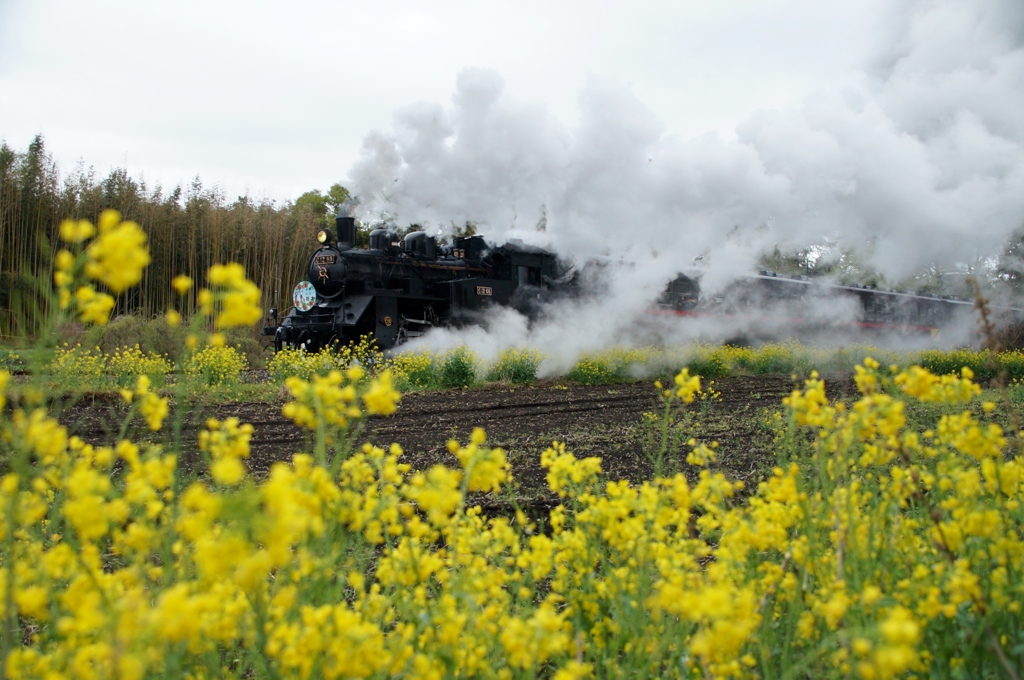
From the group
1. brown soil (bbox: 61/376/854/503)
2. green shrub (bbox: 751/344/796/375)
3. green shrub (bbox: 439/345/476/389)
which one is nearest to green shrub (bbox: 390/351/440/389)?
green shrub (bbox: 439/345/476/389)

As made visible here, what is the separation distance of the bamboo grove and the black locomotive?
5.72 m

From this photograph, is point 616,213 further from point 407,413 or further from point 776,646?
point 776,646

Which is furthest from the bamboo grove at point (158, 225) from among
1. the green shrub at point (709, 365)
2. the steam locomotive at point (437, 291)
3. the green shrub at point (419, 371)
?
the green shrub at point (709, 365)

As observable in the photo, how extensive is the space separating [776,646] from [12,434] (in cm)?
183

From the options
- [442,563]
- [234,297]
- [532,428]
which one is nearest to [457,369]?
[532,428]

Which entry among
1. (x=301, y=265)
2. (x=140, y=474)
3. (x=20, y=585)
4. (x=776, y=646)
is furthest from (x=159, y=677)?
(x=301, y=265)

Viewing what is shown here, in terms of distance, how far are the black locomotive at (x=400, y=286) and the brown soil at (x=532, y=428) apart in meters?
3.31

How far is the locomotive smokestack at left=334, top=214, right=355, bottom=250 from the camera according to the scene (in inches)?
542

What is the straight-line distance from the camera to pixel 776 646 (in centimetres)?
193

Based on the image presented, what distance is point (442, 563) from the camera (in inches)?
68.2

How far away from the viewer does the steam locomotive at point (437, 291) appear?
13383 millimetres

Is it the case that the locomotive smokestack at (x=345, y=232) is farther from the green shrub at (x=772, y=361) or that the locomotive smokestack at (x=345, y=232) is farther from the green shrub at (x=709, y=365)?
the green shrub at (x=772, y=361)

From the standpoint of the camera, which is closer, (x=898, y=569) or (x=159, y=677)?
(x=159, y=677)

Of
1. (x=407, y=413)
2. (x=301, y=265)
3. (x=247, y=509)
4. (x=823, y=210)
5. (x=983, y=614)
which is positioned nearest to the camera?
(x=247, y=509)
